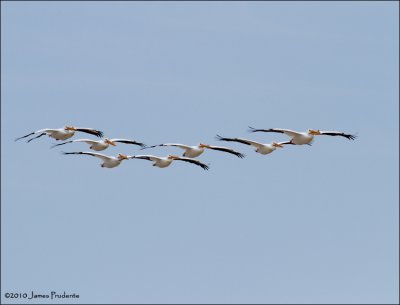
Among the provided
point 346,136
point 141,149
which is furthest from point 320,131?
point 141,149

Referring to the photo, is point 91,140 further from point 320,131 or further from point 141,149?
point 320,131

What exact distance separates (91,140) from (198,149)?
5470 millimetres

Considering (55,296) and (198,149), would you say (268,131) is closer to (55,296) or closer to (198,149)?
(198,149)

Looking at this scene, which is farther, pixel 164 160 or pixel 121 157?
pixel 164 160

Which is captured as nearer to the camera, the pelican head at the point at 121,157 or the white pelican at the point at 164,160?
the pelican head at the point at 121,157

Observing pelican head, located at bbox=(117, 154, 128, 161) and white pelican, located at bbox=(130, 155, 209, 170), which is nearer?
pelican head, located at bbox=(117, 154, 128, 161)

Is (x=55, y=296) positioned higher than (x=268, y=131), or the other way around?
(x=268, y=131)

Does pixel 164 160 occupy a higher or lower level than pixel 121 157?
higher

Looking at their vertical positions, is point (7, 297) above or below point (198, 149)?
below

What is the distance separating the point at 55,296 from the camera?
12275 centimetres

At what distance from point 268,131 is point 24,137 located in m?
12.3

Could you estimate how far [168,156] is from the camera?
13025 cm

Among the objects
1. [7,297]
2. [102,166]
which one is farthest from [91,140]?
[7,297]

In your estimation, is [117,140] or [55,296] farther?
[117,140]
